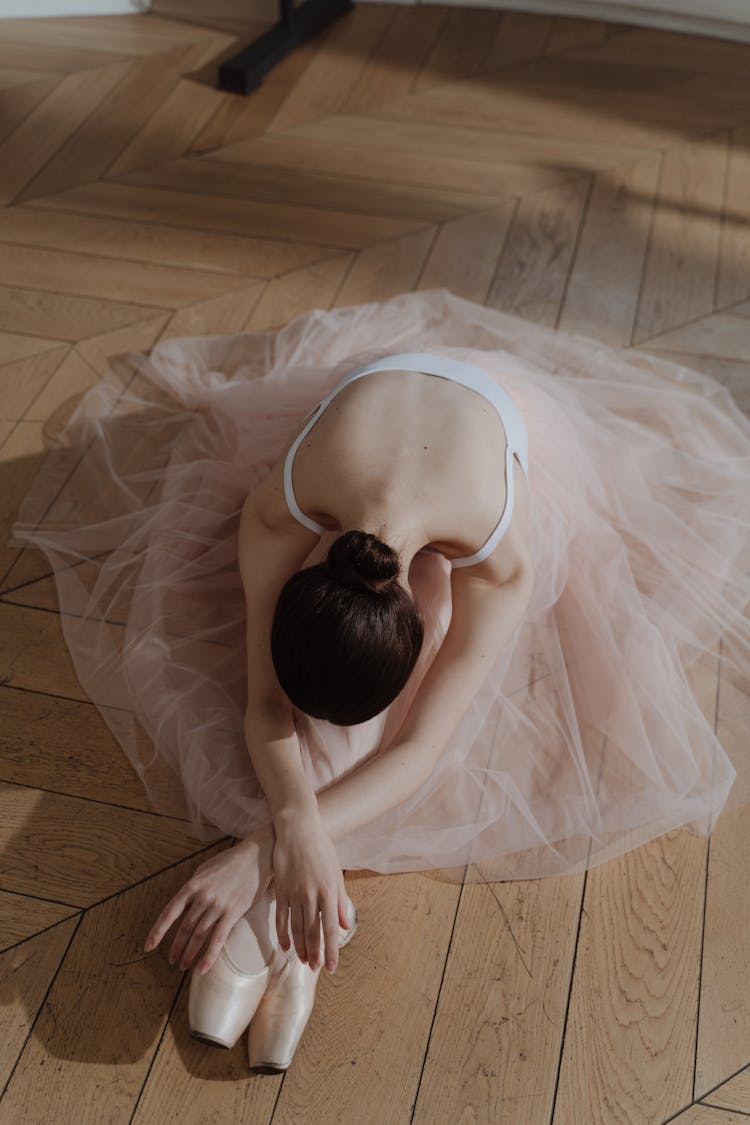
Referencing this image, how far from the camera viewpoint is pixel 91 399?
6.08 feet

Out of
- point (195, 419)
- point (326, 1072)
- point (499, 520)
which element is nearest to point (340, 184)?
point (195, 419)

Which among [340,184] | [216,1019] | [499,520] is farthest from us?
[340,184]

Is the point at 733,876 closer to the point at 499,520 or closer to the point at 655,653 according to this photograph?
the point at 655,653

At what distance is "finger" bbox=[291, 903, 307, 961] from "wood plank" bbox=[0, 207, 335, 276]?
4.67 feet

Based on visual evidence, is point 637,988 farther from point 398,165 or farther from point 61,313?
point 398,165

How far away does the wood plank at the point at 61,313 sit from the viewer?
2020mm

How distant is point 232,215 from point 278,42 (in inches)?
30.7

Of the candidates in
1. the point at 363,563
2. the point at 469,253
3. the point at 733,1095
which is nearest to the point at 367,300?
the point at 469,253

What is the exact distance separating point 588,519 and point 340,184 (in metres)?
1.22

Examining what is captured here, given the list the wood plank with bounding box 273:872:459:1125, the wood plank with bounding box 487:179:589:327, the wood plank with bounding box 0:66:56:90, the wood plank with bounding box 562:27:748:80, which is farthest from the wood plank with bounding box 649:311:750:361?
the wood plank with bounding box 0:66:56:90

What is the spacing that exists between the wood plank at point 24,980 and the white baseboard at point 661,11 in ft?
9.16

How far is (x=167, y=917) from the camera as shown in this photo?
1136 millimetres

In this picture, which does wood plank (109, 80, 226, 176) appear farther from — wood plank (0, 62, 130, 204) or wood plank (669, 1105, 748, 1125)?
wood plank (669, 1105, 748, 1125)

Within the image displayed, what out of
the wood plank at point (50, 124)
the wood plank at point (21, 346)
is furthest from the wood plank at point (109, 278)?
the wood plank at point (50, 124)
